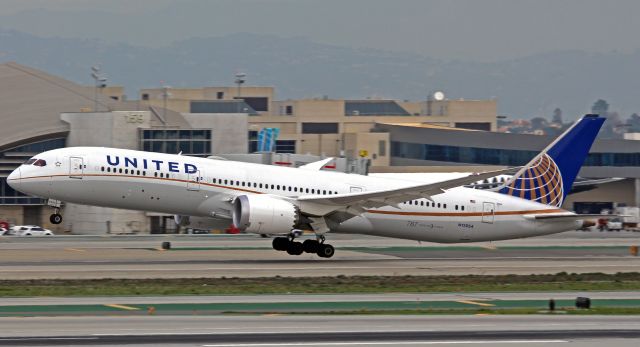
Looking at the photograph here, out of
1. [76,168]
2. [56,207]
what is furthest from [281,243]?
[56,207]

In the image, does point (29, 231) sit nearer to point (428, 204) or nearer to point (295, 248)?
point (295, 248)

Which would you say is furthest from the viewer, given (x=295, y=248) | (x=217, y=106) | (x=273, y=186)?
(x=217, y=106)

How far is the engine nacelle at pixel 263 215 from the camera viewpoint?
45.8m

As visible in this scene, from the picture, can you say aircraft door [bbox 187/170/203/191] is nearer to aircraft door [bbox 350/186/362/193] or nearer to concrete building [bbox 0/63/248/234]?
aircraft door [bbox 350/186/362/193]

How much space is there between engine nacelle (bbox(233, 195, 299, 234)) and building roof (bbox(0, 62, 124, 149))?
Answer: 2030 inches

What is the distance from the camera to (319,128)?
18350 centimetres

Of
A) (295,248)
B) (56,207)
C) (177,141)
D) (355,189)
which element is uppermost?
(177,141)

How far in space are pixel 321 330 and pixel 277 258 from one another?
2382 cm

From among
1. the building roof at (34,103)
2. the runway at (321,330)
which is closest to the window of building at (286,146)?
the building roof at (34,103)

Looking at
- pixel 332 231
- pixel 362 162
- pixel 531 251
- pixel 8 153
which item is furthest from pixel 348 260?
pixel 8 153

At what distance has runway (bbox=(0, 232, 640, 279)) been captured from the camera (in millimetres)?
43781

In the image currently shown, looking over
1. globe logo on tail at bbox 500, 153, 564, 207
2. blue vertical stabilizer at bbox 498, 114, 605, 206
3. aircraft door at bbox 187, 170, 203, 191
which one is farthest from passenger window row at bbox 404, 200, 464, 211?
aircraft door at bbox 187, 170, 203, 191

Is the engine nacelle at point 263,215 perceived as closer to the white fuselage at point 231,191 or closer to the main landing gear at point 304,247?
the white fuselage at point 231,191

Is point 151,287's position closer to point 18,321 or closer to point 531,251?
point 18,321
